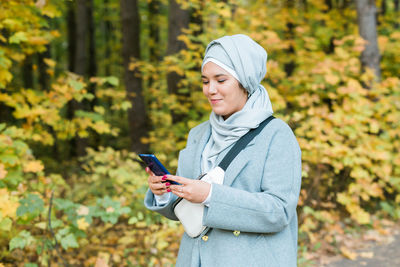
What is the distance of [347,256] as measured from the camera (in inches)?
166

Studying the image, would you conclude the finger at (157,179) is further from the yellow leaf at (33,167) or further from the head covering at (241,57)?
the yellow leaf at (33,167)

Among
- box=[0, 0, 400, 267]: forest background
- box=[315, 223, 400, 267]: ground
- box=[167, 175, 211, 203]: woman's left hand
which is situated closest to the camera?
box=[167, 175, 211, 203]: woman's left hand

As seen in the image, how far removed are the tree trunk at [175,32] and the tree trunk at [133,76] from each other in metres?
0.81

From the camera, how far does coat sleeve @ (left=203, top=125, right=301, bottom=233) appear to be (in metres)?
1.46

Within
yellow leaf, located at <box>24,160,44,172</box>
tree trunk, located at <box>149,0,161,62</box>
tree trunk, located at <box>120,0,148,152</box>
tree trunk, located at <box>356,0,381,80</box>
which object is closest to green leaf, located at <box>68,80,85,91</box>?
yellow leaf, located at <box>24,160,44,172</box>

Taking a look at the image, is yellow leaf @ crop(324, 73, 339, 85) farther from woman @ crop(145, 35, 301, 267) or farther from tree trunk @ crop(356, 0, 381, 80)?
woman @ crop(145, 35, 301, 267)

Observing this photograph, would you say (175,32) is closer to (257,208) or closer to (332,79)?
(332,79)

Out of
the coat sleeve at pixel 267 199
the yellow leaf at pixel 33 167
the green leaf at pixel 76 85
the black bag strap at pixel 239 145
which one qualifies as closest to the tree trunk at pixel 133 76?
the green leaf at pixel 76 85

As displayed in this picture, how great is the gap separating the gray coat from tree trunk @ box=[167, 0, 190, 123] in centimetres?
441

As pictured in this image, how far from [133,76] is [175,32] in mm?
1234

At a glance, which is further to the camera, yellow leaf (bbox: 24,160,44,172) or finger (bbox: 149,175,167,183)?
yellow leaf (bbox: 24,160,44,172)

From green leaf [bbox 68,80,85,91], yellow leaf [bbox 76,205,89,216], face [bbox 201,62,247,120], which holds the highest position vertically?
face [bbox 201,62,247,120]

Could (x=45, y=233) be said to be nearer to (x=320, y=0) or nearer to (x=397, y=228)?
(x=397, y=228)

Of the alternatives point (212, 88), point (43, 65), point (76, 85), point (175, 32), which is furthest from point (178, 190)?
point (43, 65)
